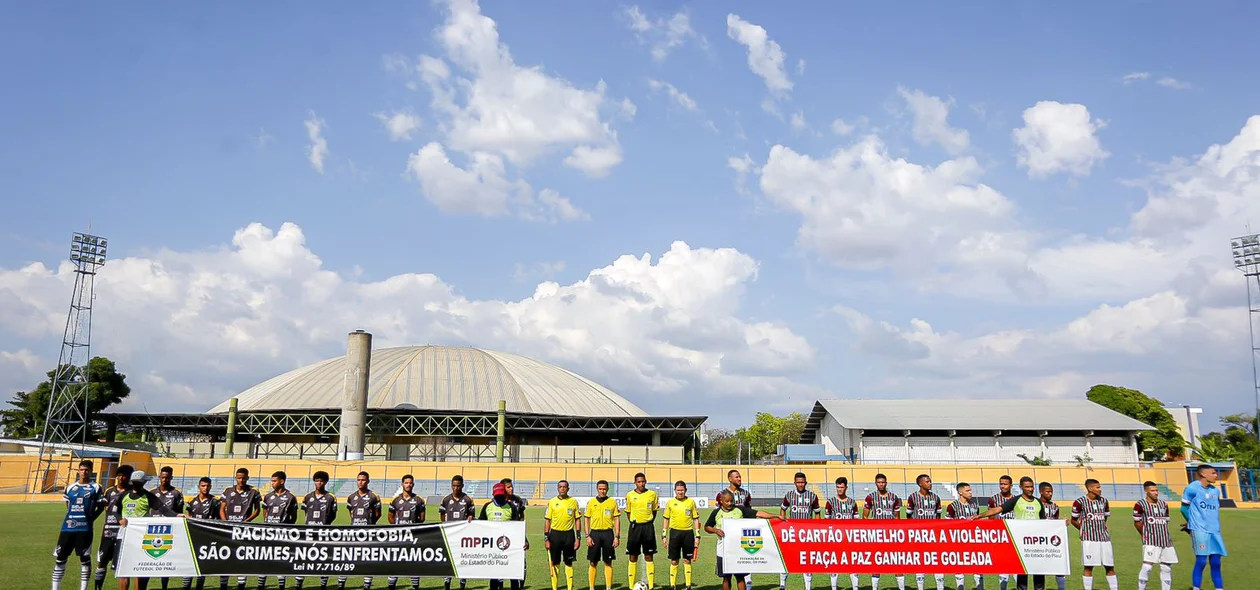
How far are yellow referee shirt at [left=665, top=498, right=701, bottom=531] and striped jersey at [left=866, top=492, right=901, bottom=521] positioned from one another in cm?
314

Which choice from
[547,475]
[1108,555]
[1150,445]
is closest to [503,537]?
[1108,555]

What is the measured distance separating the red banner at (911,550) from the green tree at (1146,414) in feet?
251

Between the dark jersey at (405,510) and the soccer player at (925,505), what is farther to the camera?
the soccer player at (925,505)

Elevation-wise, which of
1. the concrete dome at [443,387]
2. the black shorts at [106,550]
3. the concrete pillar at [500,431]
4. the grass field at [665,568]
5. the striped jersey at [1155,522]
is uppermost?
the concrete dome at [443,387]

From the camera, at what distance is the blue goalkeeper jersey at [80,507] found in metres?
12.5

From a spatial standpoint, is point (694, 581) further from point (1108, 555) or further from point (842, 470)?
point (842, 470)

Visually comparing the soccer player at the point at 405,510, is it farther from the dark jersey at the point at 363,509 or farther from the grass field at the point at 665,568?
the grass field at the point at 665,568

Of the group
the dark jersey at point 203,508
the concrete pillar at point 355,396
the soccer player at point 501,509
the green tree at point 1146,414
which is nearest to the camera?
the soccer player at point 501,509

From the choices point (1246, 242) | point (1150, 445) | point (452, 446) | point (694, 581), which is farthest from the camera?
point (1150, 445)

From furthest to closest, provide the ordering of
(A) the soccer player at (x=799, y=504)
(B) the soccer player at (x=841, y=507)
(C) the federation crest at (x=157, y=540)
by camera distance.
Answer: (A) the soccer player at (x=799, y=504) < (B) the soccer player at (x=841, y=507) < (C) the federation crest at (x=157, y=540)

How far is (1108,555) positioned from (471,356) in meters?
75.1

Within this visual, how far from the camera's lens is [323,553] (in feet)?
41.2

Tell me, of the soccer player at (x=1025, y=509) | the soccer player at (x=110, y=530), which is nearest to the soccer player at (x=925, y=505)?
the soccer player at (x=1025, y=509)

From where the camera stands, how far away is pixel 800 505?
13953 millimetres
